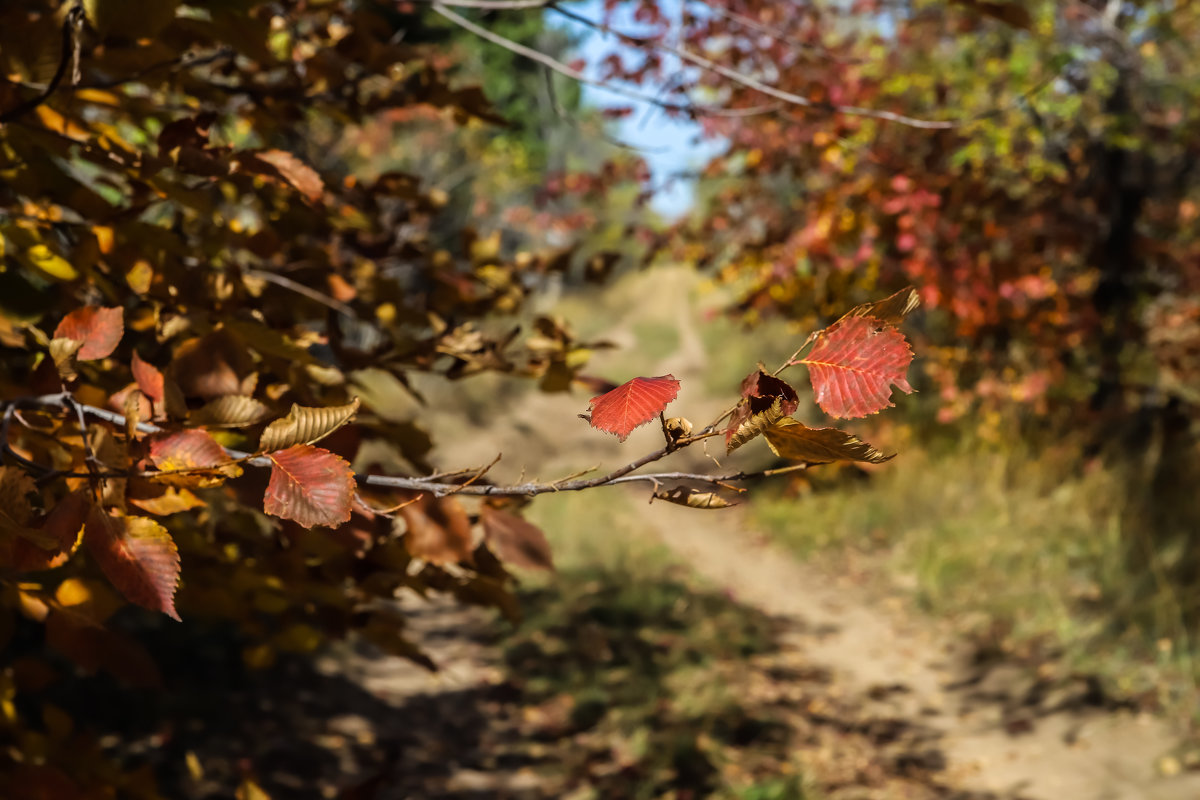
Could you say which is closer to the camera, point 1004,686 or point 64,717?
point 64,717

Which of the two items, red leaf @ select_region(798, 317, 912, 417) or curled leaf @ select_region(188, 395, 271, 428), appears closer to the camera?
red leaf @ select_region(798, 317, 912, 417)

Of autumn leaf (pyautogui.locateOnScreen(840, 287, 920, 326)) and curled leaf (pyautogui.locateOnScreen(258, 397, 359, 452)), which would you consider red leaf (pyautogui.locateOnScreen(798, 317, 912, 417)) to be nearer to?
autumn leaf (pyautogui.locateOnScreen(840, 287, 920, 326))

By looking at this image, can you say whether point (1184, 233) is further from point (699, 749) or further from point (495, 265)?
point (495, 265)

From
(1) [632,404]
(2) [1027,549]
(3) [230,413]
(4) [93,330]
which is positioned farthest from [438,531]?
(2) [1027,549]

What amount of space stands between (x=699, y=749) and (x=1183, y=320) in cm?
458

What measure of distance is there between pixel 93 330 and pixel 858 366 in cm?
72

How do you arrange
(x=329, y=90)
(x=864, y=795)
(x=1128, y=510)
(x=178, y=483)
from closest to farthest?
(x=178, y=483) < (x=329, y=90) < (x=864, y=795) < (x=1128, y=510)

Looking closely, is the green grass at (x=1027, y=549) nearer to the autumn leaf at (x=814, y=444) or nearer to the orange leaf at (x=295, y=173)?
the autumn leaf at (x=814, y=444)

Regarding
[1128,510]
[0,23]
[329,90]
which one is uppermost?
[1128,510]

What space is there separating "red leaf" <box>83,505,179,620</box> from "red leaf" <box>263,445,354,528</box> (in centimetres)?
13

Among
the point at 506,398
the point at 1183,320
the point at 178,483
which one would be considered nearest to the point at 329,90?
the point at 178,483

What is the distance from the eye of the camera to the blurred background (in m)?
1.30

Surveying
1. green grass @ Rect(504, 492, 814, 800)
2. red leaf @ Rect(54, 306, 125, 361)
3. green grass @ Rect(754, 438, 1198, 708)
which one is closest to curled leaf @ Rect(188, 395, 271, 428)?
red leaf @ Rect(54, 306, 125, 361)

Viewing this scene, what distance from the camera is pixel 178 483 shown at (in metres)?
0.76
